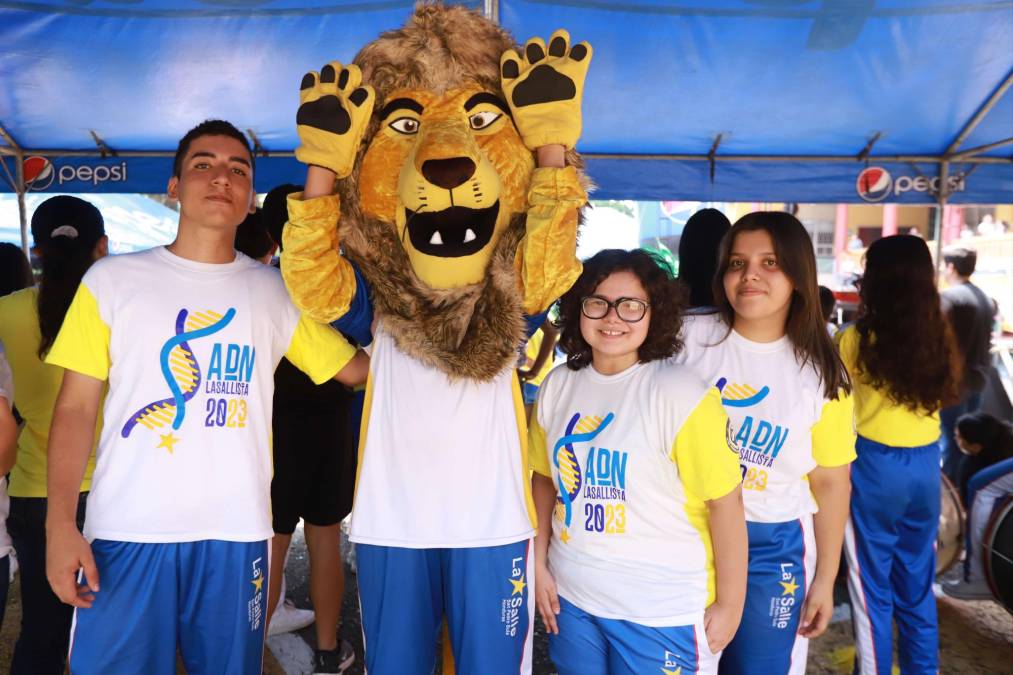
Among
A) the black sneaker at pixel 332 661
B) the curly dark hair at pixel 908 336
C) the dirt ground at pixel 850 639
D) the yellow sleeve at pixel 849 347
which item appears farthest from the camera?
the dirt ground at pixel 850 639

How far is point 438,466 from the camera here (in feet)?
6.03

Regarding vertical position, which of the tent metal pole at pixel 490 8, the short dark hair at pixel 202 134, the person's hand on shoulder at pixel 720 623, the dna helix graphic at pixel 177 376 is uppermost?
the tent metal pole at pixel 490 8

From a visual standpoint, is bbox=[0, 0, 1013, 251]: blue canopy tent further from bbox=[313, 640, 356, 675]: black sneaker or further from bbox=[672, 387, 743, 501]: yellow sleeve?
bbox=[313, 640, 356, 675]: black sneaker

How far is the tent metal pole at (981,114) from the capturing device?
3982 millimetres

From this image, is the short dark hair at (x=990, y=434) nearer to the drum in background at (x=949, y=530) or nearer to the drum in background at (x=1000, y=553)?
the drum in background at (x=949, y=530)

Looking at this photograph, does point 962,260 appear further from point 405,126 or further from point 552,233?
point 405,126

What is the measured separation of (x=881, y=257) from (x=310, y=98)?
2.25 meters

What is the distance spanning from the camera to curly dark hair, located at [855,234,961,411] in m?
2.67

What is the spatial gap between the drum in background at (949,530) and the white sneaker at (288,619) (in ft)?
10.6

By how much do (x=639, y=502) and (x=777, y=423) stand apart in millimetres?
519

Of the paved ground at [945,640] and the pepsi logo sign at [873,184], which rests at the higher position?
the pepsi logo sign at [873,184]

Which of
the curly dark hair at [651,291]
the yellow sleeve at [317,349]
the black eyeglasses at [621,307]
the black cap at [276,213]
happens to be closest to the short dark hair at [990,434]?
the curly dark hair at [651,291]

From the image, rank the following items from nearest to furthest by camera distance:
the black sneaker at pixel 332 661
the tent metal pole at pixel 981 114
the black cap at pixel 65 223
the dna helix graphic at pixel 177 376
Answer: the dna helix graphic at pixel 177 376 → the black cap at pixel 65 223 → the black sneaker at pixel 332 661 → the tent metal pole at pixel 981 114

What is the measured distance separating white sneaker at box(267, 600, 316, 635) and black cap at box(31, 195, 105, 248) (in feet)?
6.23
